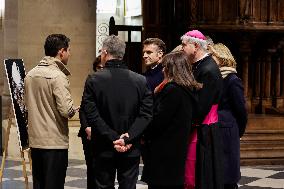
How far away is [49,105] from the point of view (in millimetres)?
6188

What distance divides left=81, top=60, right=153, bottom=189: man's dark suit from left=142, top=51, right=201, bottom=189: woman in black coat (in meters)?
0.12

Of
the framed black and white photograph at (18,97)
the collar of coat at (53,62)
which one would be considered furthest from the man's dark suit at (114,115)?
the framed black and white photograph at (18,97)

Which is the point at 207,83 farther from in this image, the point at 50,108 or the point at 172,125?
the point at 50,108

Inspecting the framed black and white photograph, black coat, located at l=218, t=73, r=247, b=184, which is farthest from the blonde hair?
the framed black and white photograph

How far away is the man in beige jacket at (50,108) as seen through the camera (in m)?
6.15

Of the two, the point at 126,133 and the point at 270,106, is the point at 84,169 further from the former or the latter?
the point at 126,133

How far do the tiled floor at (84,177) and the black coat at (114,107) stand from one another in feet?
10.1

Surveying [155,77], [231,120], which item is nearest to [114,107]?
[155,77]

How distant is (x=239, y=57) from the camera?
11594mm

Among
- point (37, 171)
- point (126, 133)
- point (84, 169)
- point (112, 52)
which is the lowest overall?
point (84, 169)

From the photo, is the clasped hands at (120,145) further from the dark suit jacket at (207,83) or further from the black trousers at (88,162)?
the black trousers at (88,162)

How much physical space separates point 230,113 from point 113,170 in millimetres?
1494

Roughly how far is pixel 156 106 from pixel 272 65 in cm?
639

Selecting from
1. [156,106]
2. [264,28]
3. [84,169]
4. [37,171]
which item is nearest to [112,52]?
[156,106]
